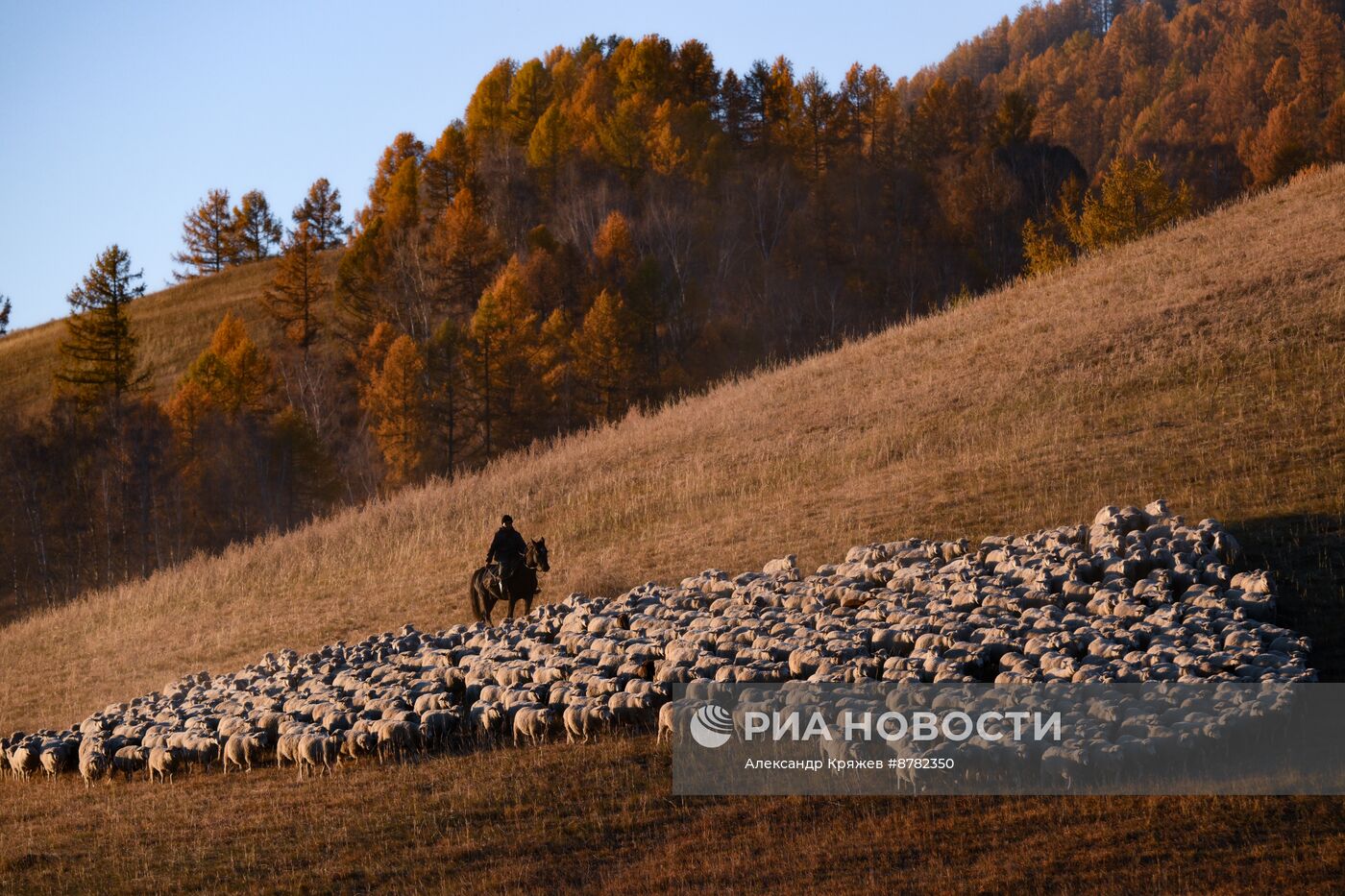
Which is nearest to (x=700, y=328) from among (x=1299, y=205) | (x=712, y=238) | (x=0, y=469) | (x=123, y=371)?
(x=712, y=238)

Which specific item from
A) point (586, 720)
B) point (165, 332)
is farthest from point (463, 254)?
point (586, 720)

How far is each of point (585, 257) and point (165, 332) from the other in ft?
106

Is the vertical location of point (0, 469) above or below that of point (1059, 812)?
above

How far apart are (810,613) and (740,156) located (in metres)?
93.4

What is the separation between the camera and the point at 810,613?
17.3 metres

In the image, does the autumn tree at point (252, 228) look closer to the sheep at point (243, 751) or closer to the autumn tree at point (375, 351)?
the autumn tree at point (375, 351)

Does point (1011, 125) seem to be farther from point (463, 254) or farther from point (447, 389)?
point (447, 389)

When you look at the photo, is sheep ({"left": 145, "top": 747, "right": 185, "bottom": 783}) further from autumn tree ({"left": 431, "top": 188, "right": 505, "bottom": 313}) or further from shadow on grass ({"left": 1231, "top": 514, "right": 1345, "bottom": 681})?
autumn tree ({"left": 431, "top": 188, "right": 505, "bottom": 313})

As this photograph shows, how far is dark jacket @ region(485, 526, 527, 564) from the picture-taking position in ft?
74.6

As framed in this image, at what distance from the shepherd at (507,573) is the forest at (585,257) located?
103ft

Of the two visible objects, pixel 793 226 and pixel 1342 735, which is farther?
pixel 793 226

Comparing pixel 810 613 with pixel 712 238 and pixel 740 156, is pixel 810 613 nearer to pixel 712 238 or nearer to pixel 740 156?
pixel 712 238

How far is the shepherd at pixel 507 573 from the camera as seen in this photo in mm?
22594

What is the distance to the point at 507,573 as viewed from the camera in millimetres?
22500
